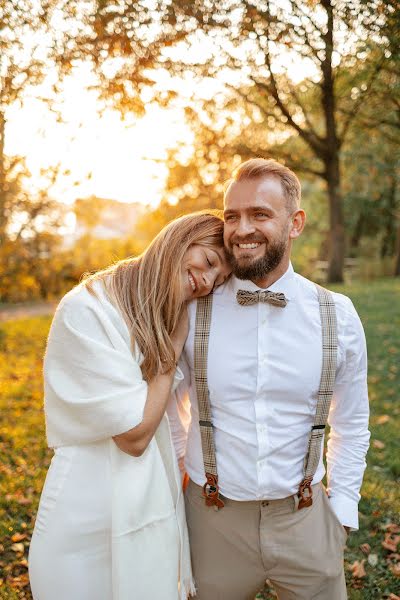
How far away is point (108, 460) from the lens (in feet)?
7.25

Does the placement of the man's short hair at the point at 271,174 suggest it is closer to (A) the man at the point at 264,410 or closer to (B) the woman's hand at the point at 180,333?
(A) the man at the point at 264,410

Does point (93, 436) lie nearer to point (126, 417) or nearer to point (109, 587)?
point (126, 417)

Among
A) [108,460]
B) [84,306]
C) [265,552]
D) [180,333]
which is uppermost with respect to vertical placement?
[84,306]

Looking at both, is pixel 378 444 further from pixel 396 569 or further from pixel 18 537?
pixel 18 537

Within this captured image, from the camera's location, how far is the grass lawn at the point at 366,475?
380 centimetres

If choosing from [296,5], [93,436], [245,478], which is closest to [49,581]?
[93,436]

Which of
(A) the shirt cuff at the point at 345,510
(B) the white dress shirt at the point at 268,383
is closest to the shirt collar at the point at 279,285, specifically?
(B) the white dress shirt at the point at 268,383

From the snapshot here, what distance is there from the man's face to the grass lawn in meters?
2.32

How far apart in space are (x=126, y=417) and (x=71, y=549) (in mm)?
541

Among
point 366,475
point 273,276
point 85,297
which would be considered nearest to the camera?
point 85,297

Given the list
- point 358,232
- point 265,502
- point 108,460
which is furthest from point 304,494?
point 358,232

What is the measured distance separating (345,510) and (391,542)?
75.5 inches

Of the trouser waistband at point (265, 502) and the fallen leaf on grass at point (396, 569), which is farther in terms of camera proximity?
the fallen leaf on grass at point (396, 569)

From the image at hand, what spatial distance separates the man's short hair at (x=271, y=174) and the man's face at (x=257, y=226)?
Answer: 0.02 metres
